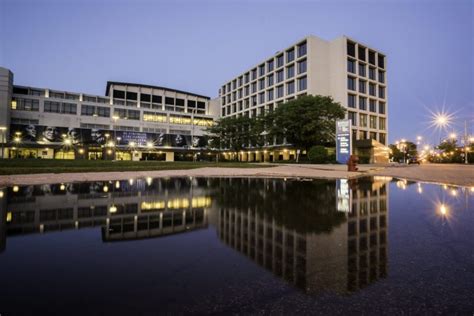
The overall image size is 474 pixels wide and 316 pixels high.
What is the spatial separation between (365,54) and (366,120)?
16536 millimetres

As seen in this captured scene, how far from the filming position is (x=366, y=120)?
196 ft

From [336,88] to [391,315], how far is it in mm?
61866

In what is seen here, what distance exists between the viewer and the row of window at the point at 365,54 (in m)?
58.2

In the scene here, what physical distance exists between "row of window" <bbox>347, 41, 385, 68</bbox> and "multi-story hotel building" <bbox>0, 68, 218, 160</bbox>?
44269 millimetres

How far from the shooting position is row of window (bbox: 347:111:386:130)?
56.9 m

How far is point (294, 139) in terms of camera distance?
46.2 m

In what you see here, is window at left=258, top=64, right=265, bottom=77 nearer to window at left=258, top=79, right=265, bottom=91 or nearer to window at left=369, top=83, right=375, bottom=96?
window at left=258, top=79, right=265, bottom=91

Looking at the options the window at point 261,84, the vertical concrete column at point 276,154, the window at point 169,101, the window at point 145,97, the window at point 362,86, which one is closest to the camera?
the window at point 362,86

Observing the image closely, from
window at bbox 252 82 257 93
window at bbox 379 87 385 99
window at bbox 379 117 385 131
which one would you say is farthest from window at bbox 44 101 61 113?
window at bbox 379 87 385 99

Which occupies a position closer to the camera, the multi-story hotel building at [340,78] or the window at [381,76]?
the multi-story hotel building at [340,78]

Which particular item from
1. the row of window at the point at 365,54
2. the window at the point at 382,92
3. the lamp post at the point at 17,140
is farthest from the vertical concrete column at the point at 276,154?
the lamp post at the point at 17,140

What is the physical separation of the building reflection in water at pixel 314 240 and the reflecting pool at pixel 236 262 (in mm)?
22

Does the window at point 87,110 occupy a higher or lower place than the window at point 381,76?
lower

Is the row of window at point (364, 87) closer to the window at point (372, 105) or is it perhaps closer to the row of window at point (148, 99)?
the window at point (372, 105)
